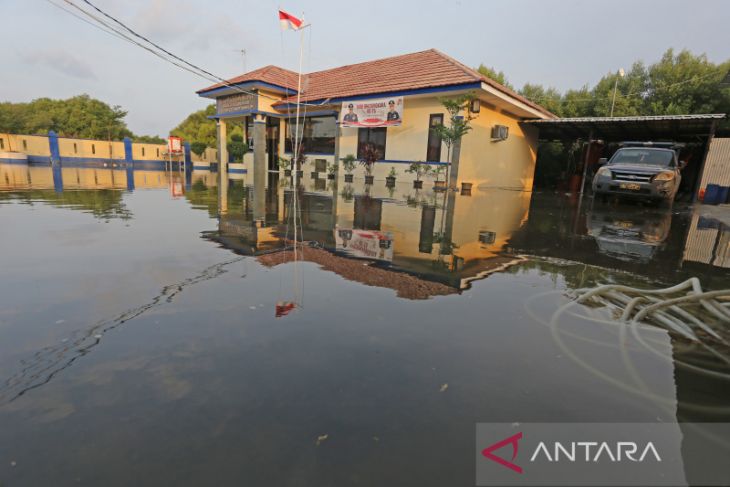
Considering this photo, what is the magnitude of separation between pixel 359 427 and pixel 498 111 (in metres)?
17.2

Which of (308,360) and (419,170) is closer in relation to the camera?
(308,360)

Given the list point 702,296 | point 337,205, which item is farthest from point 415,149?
point 702,296

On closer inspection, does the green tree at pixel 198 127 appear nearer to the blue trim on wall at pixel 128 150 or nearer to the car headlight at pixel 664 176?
the blue trim on wall at pixel 128 150

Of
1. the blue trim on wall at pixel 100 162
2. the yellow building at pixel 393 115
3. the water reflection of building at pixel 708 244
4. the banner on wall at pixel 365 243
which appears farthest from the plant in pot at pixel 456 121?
the blue trim on wall at pixel 100 162

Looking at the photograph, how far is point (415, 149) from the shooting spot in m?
16.4

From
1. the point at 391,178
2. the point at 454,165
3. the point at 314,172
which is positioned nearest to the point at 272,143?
the point at 314,172

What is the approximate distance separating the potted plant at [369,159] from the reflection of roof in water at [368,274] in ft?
43.5

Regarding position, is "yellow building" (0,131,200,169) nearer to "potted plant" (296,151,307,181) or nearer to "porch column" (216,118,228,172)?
"porch column" (216,118,228,172)

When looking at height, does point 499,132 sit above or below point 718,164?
above

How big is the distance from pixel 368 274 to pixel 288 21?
1327 cm

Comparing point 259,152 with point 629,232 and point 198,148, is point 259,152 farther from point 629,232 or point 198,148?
point 629,232

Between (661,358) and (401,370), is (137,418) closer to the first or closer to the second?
(401,370)

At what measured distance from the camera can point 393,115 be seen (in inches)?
614

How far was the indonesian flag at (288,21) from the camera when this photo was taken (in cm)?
1335
